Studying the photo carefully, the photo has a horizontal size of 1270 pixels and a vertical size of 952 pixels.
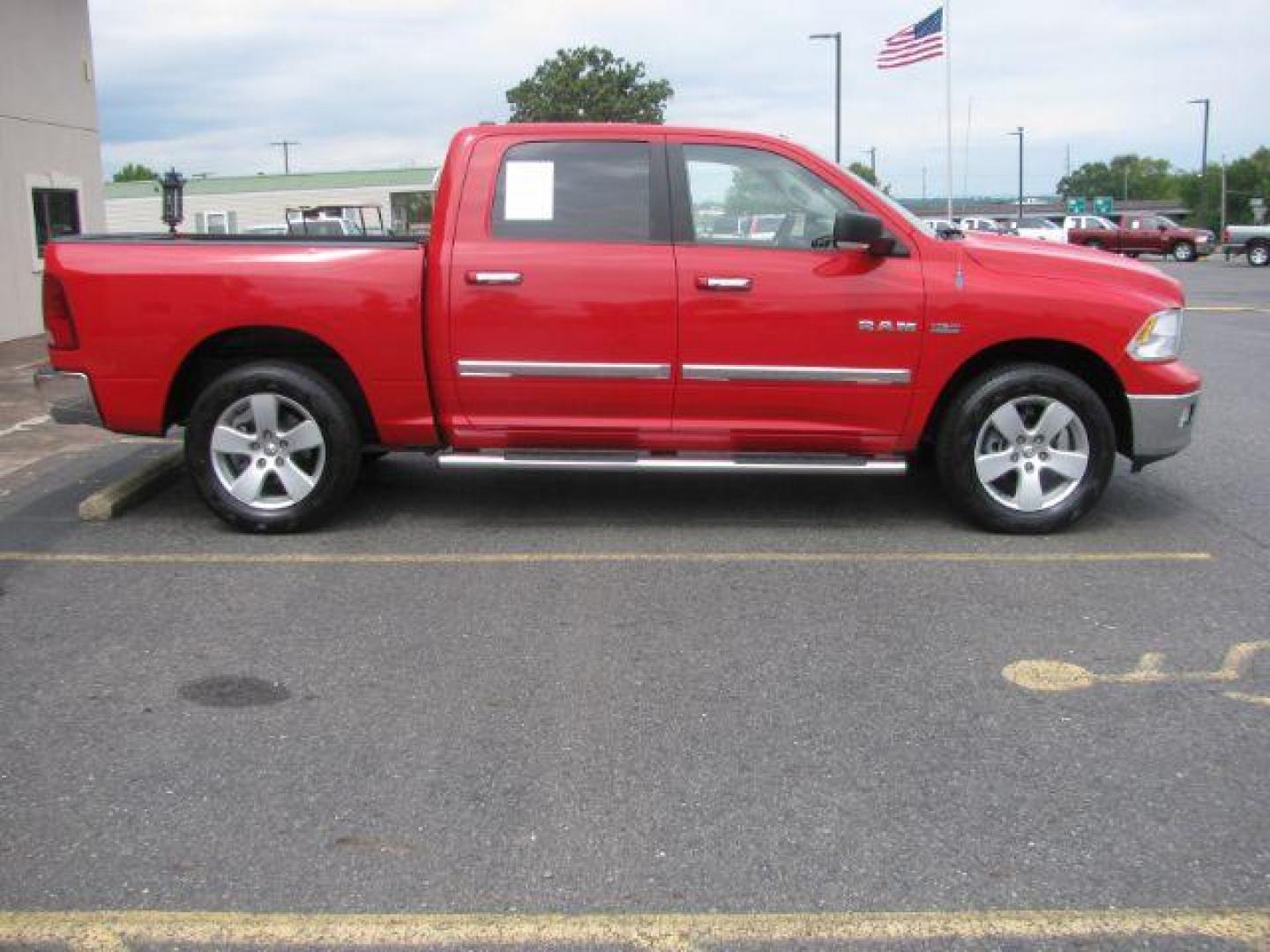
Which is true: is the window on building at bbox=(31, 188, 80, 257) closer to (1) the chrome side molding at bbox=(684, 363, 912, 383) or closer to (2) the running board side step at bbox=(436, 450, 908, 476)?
(2) the running board side step at bbox=(436, 450, 908, 476)

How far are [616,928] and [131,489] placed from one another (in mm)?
4968

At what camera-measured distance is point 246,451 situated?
6352mm

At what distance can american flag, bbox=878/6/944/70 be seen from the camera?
91.0ft

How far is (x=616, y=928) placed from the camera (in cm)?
299

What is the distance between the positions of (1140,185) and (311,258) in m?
160

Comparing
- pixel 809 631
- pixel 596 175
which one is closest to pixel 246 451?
pixel 596 175

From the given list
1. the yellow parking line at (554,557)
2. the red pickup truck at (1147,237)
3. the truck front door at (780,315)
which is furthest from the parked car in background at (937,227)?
the red pickup truck at (1147,237)

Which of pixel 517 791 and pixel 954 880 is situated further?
pixel 517 791

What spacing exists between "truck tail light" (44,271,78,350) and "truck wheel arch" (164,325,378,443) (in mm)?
540

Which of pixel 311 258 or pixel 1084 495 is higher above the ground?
pixel 311 258

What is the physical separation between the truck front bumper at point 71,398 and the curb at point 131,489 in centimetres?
53

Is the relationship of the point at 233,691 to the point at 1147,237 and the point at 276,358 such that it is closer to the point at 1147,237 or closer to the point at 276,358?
the point at 276,358

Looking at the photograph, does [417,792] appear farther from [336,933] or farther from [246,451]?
[246,451]

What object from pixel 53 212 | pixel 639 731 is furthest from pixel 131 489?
pixel 53 212
